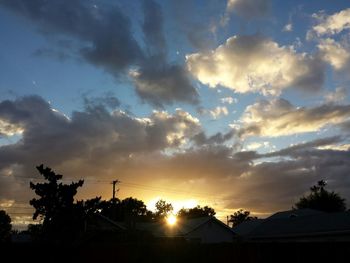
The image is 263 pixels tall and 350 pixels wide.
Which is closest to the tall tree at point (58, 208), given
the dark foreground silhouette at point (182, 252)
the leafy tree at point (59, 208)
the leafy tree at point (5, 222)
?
the leafy tree at point (59, 208)

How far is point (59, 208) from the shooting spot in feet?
172

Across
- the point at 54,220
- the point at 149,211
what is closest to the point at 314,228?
the point at 54,220

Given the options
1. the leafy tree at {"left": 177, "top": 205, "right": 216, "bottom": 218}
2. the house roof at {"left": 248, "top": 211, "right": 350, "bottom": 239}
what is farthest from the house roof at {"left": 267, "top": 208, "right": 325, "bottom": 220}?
the leafy tree at {"left": 177, "top": 205, "right": 216, "bottom": 218}

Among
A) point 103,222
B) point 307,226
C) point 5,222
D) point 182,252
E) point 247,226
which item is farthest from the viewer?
point 5,222

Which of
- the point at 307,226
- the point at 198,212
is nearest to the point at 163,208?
the point at 198,212

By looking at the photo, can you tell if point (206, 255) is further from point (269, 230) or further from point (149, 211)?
point (149, 211)

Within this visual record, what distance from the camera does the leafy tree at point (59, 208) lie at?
51.5 m

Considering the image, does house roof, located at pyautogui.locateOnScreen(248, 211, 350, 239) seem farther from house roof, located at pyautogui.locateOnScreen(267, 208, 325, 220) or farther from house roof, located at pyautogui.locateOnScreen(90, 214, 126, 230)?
house roof, located at pyautogui.locateOnScreen(90, 214, 126, 230)

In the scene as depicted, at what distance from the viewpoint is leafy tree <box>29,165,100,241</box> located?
51463 mm

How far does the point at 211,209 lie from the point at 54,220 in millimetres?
71044

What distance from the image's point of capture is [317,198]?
75500 mm

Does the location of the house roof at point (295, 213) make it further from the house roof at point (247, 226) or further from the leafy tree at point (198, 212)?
the leafy tree at point (198, 212)

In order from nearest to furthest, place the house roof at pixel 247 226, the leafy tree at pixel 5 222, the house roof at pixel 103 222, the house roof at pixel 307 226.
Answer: the house roof at pixel 307 226 → the house roof at pixel 103 222 → the house roof at pixel 247 226 → the leafy tree at pixel 5 222

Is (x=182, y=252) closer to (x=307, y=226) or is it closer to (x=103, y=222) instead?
(x=307, y=226)
